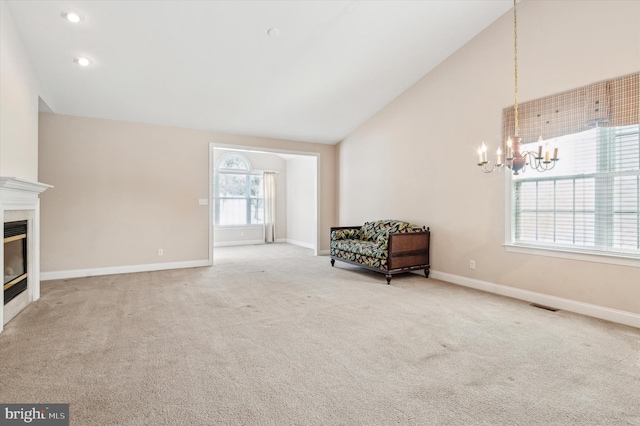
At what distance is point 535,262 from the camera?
154 inches

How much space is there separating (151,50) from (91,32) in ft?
1.95

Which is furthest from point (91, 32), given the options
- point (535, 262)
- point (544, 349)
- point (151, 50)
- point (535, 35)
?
point (535, 262)

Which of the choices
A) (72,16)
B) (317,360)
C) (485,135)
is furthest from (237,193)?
(317,360)

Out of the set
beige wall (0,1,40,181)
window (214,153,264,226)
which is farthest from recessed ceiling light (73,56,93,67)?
window (214,153,264,226)

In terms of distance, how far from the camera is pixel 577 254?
355 centimetres

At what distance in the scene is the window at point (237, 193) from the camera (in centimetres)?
958

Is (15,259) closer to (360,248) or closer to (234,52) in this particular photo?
(234,52)

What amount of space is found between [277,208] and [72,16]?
7.28m

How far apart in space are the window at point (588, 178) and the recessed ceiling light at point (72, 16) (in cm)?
500

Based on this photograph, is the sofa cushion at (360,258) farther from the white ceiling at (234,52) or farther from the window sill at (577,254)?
the white ceiling at (234,52)

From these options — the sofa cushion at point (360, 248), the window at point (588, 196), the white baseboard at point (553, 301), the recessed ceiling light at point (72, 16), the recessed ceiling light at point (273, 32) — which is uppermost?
the recessed ceiling light at point (273, 32)

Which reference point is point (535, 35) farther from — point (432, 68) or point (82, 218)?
point (82, 218)

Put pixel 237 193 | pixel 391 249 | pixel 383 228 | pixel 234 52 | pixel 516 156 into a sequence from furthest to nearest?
pixel 237 193 < pixel 383 228 < pixel 391 249 < pixel 234 52 < pixel 516 156

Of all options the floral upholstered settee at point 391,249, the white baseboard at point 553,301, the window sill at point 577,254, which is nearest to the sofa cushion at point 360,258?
the floral upholstered settee at point 391,249
